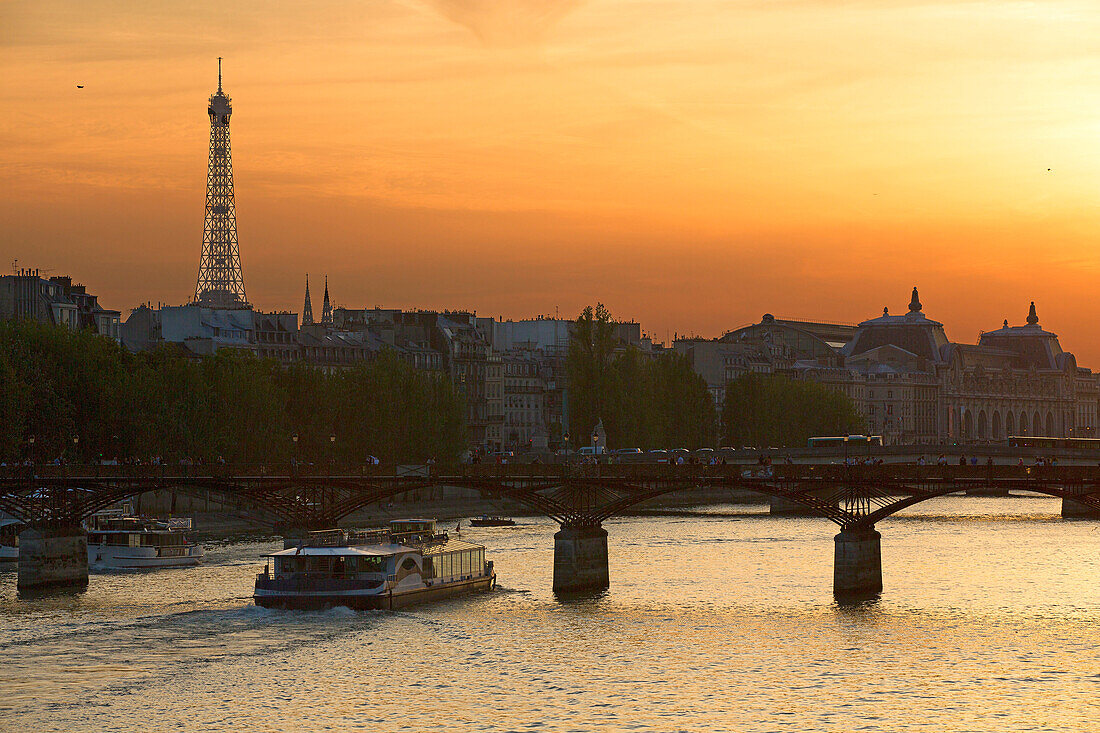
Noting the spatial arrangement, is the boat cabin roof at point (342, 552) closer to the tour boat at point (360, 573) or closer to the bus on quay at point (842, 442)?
the tour boat at point (360, 573)

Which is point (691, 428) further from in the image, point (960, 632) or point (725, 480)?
point (960, 632)

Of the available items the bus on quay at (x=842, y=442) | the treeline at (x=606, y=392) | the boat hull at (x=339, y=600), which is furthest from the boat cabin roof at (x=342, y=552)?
the bus on quay at (x=842, y=442)

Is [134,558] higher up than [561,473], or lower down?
lower down

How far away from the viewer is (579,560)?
90.4m

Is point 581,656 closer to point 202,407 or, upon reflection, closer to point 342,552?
point 342,552

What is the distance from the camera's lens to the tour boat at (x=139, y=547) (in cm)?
10419

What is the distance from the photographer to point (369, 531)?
90.1m

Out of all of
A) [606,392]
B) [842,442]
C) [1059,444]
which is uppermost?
[606,392]

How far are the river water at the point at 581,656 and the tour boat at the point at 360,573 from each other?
136cm

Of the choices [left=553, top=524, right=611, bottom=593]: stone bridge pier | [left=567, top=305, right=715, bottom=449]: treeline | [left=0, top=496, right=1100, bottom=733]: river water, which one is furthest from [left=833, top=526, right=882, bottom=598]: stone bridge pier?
[left=567, top=305, right=715, bottom=449]: treeline

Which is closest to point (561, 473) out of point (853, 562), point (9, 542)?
point (853, 562)

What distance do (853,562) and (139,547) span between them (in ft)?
129

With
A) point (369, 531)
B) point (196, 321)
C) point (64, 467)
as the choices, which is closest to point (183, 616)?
point (369, 531)

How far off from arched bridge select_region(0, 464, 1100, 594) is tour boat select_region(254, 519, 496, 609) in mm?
3562
